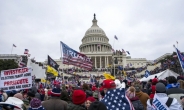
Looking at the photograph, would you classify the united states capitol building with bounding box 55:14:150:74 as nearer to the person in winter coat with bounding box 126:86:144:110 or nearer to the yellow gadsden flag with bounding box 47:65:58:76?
the yellow gadsden flag with bounding box 47:65:58:76

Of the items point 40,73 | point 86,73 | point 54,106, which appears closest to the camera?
point 54,106

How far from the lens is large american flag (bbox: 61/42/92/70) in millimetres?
17609

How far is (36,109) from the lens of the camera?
405 cm

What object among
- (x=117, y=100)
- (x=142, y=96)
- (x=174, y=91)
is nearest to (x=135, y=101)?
(x=142, y=96)

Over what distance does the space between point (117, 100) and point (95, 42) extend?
354 ft

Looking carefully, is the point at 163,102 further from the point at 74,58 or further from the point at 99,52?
the point at 99,52

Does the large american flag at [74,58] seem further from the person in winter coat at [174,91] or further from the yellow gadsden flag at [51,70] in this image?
the person in winter coat at [174,91]

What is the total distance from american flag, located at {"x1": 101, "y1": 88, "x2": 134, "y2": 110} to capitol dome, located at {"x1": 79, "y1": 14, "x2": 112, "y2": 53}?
10288 centimetres

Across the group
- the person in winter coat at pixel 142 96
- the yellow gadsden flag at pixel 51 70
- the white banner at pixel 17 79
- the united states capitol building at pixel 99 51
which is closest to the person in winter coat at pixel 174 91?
the person in winter coat at pixel 142 96

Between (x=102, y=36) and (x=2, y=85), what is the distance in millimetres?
110157

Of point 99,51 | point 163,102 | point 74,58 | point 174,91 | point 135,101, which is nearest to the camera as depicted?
point 163,102

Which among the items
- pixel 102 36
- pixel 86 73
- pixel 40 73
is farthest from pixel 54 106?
pixel 102 36

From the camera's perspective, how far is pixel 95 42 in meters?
112

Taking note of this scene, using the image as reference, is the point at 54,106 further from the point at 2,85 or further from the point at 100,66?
the point at 100,66
